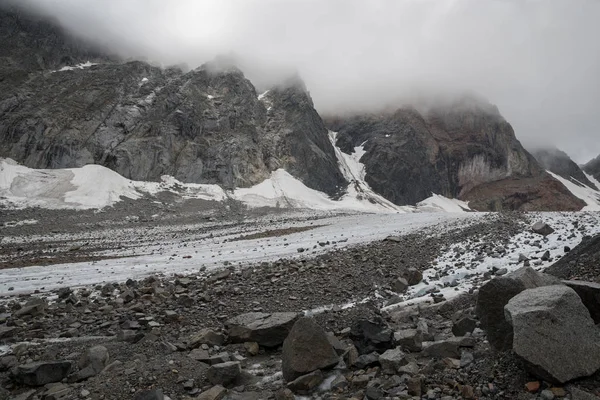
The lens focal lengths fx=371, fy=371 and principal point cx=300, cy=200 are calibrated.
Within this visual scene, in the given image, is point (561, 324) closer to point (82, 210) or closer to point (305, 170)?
point (82, 210)

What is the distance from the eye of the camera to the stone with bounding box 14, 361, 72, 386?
22.2 feet

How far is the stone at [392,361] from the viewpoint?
5824mm

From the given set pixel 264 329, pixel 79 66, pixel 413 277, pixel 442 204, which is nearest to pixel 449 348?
pixel 264 329

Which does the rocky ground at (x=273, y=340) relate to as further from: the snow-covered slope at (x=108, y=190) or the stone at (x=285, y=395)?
the snow-covered slope at (x=108, y=190)

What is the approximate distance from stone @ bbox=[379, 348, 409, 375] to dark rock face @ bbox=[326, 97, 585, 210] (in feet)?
437

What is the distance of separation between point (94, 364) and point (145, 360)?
1.00m

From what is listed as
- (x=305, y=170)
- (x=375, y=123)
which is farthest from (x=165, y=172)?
(x=375, y=123)

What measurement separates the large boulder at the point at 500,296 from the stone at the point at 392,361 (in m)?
1.38

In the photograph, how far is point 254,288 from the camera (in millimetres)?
12336

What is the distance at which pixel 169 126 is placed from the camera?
276 feet

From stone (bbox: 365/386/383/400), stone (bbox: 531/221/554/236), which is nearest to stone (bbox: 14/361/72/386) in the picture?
stone (bbox: 365/386/383/400)

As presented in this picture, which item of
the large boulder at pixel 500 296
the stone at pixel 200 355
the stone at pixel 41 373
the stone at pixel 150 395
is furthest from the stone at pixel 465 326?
the stone at pixel 41 373

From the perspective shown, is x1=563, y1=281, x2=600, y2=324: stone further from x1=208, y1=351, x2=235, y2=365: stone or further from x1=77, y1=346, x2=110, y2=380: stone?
x1=77, y1=346, x2=110, y2=380: stone

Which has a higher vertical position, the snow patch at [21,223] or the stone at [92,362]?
the snow patch at [21,223]
